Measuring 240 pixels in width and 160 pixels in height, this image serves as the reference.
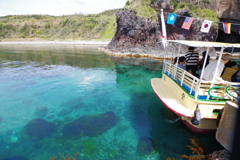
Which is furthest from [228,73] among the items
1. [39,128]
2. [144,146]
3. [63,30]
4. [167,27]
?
[63,30]

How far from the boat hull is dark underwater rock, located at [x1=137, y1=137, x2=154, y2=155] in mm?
1718

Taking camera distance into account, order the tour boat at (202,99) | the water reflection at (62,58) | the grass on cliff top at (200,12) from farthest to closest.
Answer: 1. the grass on cliff top at (200,12)
2. the water reflection at (62,58)
3. the tour boat at (202,99)

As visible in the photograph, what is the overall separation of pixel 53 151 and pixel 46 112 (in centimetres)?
353

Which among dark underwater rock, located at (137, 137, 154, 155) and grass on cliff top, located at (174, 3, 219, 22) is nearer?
dark underwater rock, located at (137, 137, 154, 155)

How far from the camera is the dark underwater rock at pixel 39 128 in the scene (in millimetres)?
6379

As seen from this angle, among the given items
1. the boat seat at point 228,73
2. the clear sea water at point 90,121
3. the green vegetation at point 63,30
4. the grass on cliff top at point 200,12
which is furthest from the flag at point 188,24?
the green vegetation at point 63,30

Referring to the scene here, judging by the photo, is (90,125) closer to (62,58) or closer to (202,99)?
(202,99)

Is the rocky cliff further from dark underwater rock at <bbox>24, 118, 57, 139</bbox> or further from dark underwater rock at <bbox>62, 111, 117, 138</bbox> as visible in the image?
dark underwater rock at <bbox>24, 118, 57, 139</bbox>

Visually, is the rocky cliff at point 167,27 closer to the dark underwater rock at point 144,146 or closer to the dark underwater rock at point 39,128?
the dark underwater rock at point 144,146

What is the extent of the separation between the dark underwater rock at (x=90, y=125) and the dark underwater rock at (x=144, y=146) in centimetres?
179

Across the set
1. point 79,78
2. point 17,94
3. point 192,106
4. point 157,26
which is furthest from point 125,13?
point 192,106

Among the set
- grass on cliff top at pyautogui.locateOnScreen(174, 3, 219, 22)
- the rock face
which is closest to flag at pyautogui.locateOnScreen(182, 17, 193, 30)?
the rock face

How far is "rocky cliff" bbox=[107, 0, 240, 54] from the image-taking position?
29312 mm

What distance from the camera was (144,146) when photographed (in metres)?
5.68
